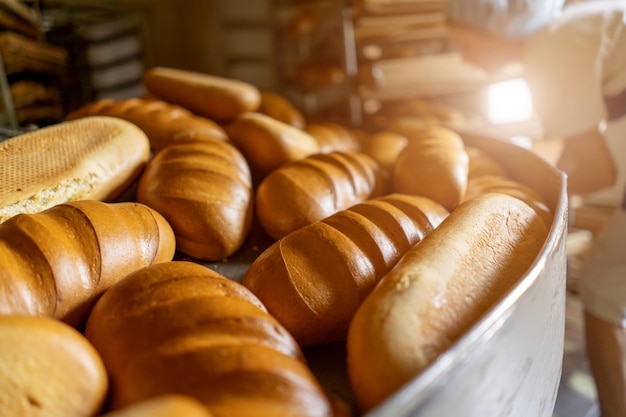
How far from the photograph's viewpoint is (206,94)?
1.40 m

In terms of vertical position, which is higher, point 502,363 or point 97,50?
point 97,50

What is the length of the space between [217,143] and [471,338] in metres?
0.81

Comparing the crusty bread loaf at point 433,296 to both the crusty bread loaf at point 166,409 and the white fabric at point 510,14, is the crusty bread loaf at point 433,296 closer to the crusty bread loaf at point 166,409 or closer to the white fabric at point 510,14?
the crusty bread loaf at point 166,409

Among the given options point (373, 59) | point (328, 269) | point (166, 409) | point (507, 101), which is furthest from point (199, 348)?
point (507, 101)

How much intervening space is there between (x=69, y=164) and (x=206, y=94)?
0.52 m

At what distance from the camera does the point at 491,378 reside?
52 centimetres

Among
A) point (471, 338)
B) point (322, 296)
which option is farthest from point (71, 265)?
point (471, 338)

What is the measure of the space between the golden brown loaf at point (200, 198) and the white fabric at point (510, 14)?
1271mm

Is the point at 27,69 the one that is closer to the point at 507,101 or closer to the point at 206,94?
the point at 206,94

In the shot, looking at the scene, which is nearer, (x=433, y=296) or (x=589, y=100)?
(x=433, y=296)

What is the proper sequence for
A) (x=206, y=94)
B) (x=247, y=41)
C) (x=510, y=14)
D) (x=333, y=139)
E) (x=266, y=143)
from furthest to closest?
(x=247, y=41), (x=510, y=14), (x=333, y=139), (x=206, y=94), (x=266, y=143)

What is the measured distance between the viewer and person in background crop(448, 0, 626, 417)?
1486 millimetres

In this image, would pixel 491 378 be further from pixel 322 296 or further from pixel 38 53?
pixel 38 53

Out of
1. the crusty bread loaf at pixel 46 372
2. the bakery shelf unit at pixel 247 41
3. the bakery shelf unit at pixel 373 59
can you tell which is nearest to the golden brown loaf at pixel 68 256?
the crusty bread loaf at pixel 46 372
